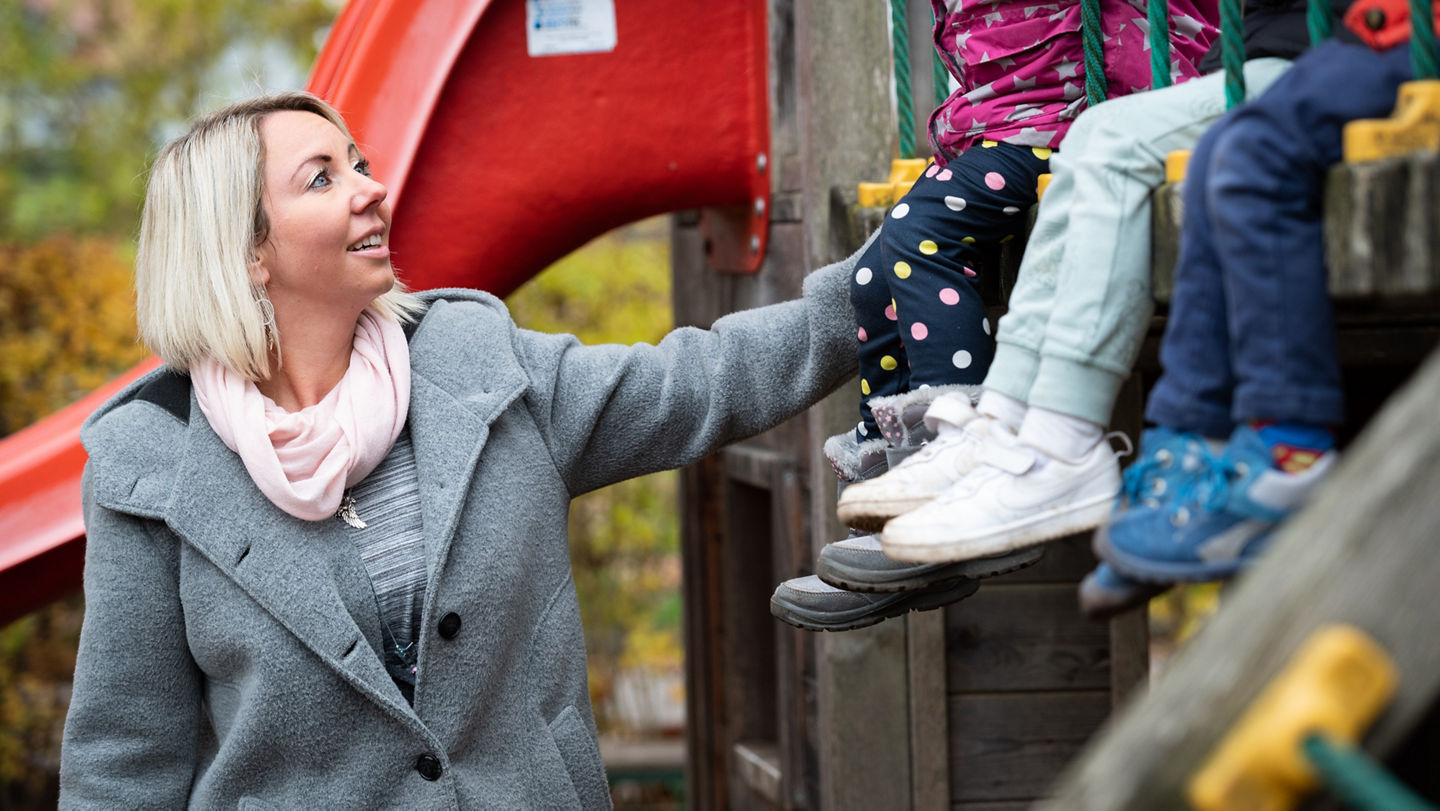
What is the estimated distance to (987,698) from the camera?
3.44m

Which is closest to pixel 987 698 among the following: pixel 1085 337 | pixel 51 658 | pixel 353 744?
pixel 353 744

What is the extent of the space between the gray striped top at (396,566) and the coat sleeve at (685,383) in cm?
29

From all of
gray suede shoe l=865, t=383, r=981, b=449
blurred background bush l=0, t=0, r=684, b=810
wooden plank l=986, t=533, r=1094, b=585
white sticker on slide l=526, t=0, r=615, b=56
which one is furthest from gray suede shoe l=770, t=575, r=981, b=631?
blurred background bush l=0, t=0, r=684, b=810

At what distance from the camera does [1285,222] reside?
1.37 metres

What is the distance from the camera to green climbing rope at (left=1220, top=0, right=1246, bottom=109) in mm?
1573

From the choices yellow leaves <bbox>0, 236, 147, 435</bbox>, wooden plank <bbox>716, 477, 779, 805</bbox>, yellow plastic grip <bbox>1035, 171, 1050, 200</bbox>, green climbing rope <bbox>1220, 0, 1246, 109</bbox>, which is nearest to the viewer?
green climbing rope <bbox>1220, 0, 1246, 109</bbox>

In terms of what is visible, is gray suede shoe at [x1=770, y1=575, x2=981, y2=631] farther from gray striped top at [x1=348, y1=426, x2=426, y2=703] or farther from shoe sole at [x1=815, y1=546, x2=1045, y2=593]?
gray striped top at [x1=348, y1=426, x2=426, y2=703]

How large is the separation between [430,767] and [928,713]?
1.46m

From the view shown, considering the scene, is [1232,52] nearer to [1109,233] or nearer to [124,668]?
[1109,233]

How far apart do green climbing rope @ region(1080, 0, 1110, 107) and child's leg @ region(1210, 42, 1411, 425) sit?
56cm

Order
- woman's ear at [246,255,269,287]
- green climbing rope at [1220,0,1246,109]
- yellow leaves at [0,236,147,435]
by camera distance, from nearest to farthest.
A: green climbing rope at [1220,0,1246,109] → woman's ear at [246,255,269,287] → yellow leaves at [0,236,147,435]

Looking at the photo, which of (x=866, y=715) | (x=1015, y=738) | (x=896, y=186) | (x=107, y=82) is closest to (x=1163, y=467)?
(x=896, y=186)

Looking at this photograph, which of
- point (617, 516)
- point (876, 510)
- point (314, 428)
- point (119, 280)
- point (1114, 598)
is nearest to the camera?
point (1114, 598)

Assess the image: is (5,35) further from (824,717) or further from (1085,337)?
(1085,337)
